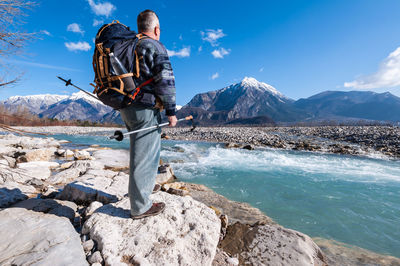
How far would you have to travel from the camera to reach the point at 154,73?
79.1 inches

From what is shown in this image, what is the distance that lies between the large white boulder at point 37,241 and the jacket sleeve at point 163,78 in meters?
1.72

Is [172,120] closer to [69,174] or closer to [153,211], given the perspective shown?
[153,211]

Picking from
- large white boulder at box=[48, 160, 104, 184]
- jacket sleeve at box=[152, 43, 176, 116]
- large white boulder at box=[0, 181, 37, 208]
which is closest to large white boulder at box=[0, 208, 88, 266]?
large white boulder at box=[0, 181, 37, 208]

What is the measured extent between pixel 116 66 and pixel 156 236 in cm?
190

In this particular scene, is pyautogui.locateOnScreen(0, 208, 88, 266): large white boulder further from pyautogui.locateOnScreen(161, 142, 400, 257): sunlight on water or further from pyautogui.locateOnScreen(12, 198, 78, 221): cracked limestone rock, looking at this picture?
pyautogui.locateOnScreen(161, 142, 400, 257): sunlight on water

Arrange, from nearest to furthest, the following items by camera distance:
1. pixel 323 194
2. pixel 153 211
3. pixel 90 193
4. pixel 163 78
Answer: pixel 163 78 < pixel 153 211 < pixel 90 193 < pixel 323 194

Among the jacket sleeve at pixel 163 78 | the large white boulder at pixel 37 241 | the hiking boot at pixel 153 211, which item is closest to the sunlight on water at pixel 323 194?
the hiking boot at pixel 153 211

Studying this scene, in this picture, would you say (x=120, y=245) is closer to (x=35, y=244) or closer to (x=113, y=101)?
(x=35, y=244)

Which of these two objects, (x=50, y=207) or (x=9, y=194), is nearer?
(x=50, y=207)

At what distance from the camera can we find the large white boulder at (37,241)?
1.60 m

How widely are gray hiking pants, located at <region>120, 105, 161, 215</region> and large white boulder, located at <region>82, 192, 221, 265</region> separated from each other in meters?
0.24

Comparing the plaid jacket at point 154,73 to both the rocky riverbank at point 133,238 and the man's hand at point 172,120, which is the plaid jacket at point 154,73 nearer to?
the man's hand at point 172,120

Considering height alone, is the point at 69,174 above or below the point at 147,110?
below

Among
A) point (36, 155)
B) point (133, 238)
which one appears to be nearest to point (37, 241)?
point (133, 238)
